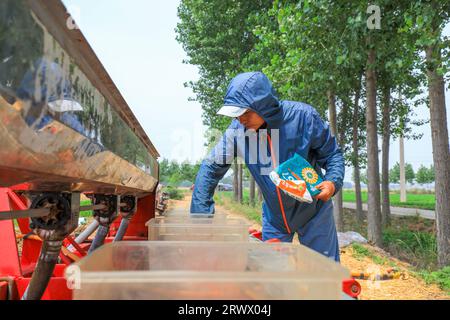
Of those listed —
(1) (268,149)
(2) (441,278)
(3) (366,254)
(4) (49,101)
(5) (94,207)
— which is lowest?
(2) (441,278)

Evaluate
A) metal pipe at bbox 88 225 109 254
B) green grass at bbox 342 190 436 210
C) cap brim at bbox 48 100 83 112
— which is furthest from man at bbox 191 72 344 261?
green grass at bbox 342 190 436 210

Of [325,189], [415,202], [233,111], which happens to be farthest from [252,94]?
[415,202]

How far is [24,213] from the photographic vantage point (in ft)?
4.43

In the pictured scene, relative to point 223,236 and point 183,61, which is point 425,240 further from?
point 183,61

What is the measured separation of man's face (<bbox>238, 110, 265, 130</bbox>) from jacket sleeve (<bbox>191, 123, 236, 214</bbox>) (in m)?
0.24

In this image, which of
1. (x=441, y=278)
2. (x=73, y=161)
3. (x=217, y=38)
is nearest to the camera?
(x=73, y=161)

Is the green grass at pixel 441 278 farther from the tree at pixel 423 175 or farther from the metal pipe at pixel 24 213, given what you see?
the tree at pixel 423 175

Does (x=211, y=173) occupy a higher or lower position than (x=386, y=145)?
lower

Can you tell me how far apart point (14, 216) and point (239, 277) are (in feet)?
2.44

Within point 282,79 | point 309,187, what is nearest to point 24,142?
point 309,187

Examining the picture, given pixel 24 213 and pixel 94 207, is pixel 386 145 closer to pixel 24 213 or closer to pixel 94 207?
pixel 94 207

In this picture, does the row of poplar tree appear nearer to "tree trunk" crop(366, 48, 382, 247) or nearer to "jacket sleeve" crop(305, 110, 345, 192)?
"tree trunk" crop(366, 48, 382, 247)

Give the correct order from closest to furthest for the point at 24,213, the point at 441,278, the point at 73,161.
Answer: the point at 73,161 < the point at 24,213 < the point at 441,278

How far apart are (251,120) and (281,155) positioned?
33cm
